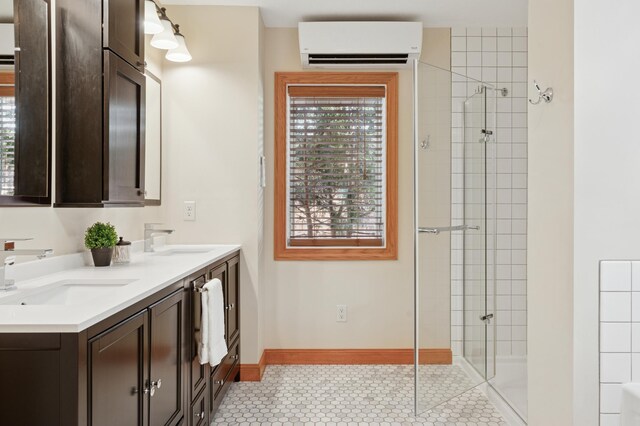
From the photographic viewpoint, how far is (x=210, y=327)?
2084 millimetres

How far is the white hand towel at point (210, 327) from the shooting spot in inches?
81.0

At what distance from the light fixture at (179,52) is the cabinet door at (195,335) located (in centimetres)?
147

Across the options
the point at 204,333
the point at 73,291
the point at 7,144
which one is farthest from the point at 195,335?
the point at 7,144

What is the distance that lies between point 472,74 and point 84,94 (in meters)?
2.64

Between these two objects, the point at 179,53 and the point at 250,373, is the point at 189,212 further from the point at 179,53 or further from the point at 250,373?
the point at 250,373

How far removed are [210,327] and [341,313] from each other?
1477mm

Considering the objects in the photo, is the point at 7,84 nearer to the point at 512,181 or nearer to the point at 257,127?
the point at 257,127

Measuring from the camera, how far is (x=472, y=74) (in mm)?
3361

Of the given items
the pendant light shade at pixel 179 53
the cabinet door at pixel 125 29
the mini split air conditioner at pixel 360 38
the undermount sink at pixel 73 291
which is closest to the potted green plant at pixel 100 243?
the undermount sink at pixel 73 291

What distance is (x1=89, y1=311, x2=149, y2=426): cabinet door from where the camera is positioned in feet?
3.83
